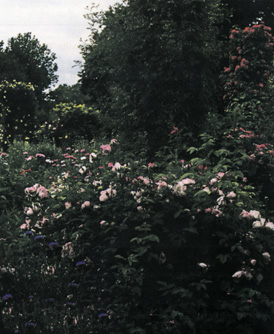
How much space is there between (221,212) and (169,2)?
5.83 metres

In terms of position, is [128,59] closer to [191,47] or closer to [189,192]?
[191,47]

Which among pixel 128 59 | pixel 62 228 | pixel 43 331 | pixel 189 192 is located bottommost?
pixel 43 331

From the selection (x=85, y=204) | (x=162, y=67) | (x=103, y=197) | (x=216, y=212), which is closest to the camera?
(x=216, y=212)

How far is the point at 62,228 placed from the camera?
4.43 metres

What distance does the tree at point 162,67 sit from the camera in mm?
8656

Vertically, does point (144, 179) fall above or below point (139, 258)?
above

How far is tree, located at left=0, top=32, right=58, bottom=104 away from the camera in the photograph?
109 ft

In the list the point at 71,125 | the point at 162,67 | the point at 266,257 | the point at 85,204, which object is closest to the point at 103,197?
the point at 85,204

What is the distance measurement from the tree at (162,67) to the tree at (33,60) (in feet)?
78.4

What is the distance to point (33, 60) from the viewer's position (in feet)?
113

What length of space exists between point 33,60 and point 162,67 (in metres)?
27.6

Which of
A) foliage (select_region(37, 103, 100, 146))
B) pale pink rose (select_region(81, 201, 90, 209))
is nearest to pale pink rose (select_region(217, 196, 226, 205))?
pale pink rose (select_region(81, 201, 90, 209))

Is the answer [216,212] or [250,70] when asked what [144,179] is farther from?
[250,70]

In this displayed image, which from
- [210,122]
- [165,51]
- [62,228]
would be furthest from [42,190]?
[165,51]
